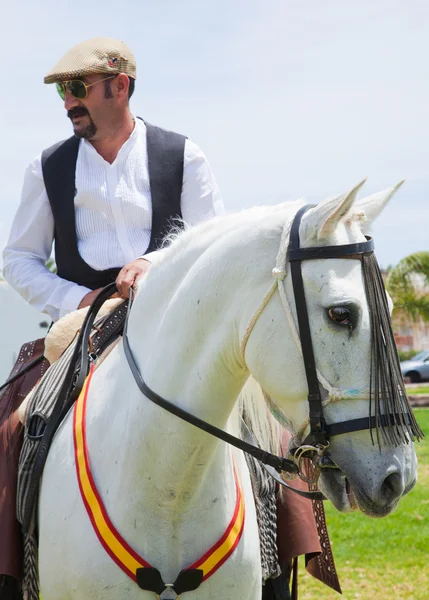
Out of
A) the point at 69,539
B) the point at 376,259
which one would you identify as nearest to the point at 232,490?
the point at 69,539

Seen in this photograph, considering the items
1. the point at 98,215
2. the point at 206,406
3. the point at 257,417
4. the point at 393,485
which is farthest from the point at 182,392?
the point at 98,215

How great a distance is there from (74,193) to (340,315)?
2099 mm

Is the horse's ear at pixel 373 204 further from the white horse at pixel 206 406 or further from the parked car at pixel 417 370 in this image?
the parked car at pixel 417 370

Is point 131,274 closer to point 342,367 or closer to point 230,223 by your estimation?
point 230,223

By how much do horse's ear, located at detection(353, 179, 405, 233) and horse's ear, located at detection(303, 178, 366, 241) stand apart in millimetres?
140

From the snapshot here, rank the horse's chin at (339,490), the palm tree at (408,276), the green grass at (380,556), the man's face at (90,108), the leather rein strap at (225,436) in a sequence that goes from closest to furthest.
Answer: the horse's chin at (339,490)
the leather rein strap at (225,436)
the man's face at (90,108)
the green grass at (380,556)
the palm tree at (408,276)

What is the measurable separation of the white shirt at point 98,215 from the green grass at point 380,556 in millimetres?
4277

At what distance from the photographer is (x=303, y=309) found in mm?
2588

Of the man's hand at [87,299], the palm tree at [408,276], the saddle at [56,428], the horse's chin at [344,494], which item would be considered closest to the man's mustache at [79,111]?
the man's hand at [87,299]

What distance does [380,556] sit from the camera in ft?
27.3

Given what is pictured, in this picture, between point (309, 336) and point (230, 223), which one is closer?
point (309, 336)

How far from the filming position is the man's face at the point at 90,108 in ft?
13.5

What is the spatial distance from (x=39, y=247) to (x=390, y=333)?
238 cm

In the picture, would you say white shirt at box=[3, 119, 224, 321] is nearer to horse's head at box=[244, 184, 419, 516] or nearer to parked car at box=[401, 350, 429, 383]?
horse's head at box=[244, 184, 419, 516]
